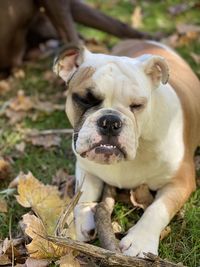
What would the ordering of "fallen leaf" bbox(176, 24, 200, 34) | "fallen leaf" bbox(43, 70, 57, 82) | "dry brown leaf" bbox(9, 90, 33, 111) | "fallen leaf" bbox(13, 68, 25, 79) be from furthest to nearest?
"fallen leaf" bbox(176, 24, 200, 34) < "fallen leaf" bbox(13, 68, 25, 79) < "fallen leaf" bbox(43, 70, 57, 82) < "dry brown leaf" bbox(9, 90, 33, 111)

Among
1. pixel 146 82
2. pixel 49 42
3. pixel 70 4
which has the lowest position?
pixel 49 42

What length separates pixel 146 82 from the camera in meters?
2.38

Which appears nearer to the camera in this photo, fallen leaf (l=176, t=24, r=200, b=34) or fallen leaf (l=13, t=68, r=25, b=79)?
fallen leaf (l=13, t=68, r=25, b=79)

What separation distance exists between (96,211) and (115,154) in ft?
1.22

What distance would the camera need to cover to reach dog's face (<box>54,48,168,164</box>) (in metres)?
2.21

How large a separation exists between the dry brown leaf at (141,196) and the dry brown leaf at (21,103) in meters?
1.35

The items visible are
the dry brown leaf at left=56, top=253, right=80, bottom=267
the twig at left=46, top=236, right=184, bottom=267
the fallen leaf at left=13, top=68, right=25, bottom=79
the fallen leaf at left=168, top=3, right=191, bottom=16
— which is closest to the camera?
the twig at left=46, top=236, right=184, bottom=267

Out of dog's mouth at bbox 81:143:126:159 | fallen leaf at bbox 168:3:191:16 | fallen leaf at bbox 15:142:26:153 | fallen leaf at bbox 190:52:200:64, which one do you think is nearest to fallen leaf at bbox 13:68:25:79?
fallen leaf at bbox 15:142:26:153

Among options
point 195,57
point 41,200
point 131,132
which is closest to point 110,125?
point 131,132

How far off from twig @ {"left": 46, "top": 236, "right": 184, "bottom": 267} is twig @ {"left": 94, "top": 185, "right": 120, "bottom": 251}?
5.1 inches

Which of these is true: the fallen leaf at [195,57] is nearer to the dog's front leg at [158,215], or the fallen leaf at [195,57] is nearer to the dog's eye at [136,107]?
the dog's front leg at [158,215]

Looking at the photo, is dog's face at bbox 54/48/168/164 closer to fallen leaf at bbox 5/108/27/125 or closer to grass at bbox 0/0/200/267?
grass at bbox 0/0/200/267

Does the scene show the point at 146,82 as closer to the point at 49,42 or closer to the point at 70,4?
the point at 70,4

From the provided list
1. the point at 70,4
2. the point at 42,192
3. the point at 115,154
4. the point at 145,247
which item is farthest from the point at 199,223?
the point at 70,4
